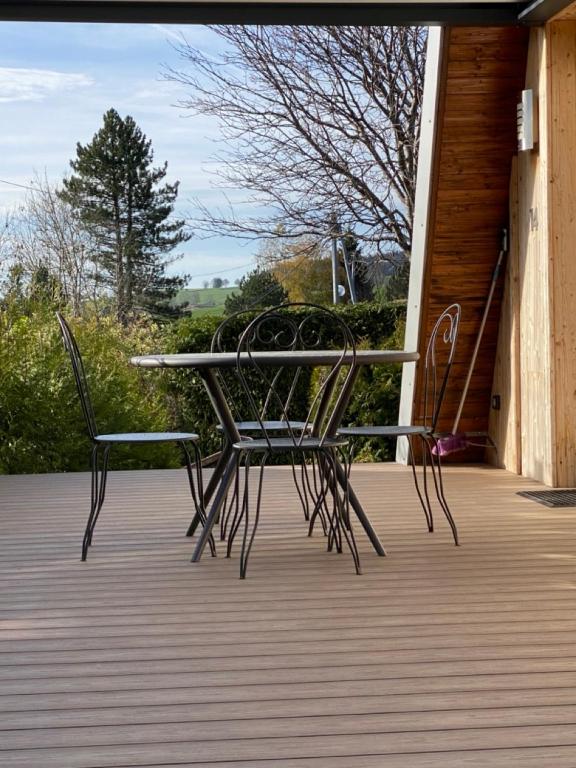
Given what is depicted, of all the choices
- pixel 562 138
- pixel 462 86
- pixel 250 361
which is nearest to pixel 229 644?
pixel 250 361

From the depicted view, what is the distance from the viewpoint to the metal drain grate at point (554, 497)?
5.39m

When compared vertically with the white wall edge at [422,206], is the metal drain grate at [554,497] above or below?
below

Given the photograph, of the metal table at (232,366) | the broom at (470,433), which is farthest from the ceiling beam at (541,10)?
the metal table at (232,366)

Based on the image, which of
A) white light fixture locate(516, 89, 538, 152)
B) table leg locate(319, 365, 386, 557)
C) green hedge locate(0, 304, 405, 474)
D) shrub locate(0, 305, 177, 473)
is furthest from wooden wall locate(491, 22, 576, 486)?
shrub locate(0, 305, 177, 473)

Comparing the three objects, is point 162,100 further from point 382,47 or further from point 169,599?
point 169,599

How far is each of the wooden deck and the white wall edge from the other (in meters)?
2.17

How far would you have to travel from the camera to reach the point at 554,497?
5605mm

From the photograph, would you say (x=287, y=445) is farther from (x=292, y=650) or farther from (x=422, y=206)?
(x=422, y=206)

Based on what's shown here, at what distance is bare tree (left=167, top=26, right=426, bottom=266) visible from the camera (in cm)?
1108

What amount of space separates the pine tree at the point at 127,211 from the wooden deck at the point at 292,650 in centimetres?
1026

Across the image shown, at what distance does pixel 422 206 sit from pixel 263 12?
1.56 m

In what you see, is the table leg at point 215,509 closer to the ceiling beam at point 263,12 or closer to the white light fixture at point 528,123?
the ceiling beam at point 263,12

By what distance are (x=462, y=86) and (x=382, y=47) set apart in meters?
4.98

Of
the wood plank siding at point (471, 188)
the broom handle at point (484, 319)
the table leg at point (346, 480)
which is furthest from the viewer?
the broom handle at point (484, 319)
